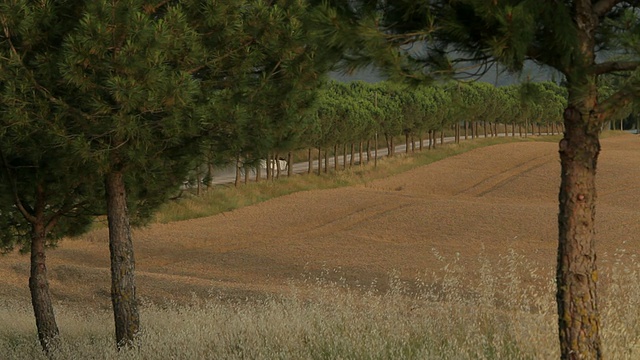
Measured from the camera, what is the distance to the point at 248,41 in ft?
33.1

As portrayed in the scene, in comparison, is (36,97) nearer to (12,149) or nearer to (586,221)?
(12,149)

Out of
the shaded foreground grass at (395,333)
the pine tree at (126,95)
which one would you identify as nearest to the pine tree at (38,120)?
the pine tree at (126,95)

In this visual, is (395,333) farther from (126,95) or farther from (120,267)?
(120,267)

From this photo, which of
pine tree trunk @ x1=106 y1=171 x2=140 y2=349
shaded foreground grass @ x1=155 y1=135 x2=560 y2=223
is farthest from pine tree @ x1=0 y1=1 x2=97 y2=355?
shaded foreground grass @ x1=155 y1=135 x2=560 y2=223

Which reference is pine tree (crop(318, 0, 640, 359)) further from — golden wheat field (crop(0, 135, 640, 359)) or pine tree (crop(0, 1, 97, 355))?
pine tree (crop(0, 1, 97, 355))

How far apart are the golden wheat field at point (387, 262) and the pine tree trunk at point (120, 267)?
2.92 ft

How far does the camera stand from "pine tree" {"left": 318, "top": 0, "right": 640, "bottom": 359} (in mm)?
5406

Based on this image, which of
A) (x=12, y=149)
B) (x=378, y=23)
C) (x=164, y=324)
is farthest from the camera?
(x=164, y=324)

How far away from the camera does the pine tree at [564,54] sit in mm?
5406

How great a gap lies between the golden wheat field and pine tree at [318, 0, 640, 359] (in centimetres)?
138

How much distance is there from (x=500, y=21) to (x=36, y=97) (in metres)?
5.92

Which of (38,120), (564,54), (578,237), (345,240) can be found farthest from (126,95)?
(345,240)

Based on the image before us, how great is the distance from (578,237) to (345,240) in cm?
2201

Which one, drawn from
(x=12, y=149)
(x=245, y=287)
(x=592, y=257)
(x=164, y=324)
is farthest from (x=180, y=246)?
(x=592, y=257)
